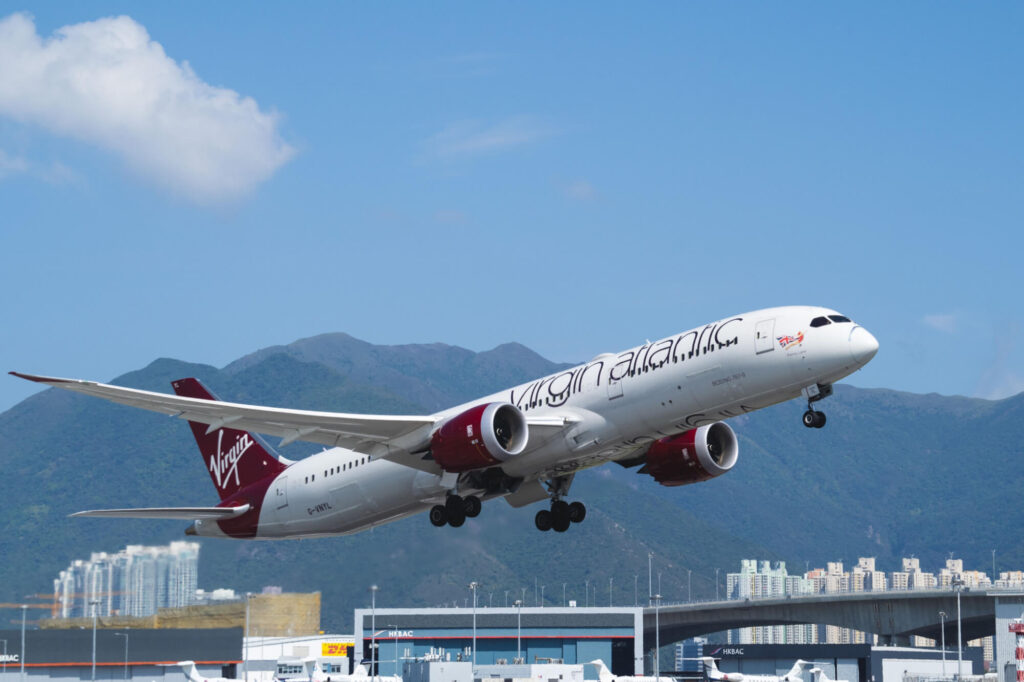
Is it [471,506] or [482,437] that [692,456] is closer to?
[471,506]

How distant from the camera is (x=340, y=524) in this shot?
47625 mm

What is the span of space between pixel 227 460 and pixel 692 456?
63.2 ft

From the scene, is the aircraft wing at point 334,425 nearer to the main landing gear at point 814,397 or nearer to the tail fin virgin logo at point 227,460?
the main landing gear at point 814,397

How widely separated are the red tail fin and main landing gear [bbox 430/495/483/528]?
968 cm

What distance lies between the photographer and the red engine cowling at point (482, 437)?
41125 millimetres

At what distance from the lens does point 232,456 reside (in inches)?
2122

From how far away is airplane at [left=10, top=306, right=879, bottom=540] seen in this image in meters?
37.8

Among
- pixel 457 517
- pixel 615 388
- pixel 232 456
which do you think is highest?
pixel 615 388

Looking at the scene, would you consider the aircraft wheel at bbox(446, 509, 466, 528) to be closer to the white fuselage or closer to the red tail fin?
the white fuselage

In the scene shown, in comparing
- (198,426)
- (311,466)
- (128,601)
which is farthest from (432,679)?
(311,466)

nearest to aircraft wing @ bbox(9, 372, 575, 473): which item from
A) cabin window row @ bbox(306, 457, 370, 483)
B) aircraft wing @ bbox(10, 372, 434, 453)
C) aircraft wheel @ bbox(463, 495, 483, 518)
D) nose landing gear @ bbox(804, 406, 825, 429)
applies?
aircraft wing @ bbox(10, 372, 434, 453)

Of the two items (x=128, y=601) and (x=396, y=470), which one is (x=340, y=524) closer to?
(x=396, y=470)

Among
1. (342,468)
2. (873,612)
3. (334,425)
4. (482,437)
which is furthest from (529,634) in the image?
(482,437)

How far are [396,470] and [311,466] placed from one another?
192 inches
